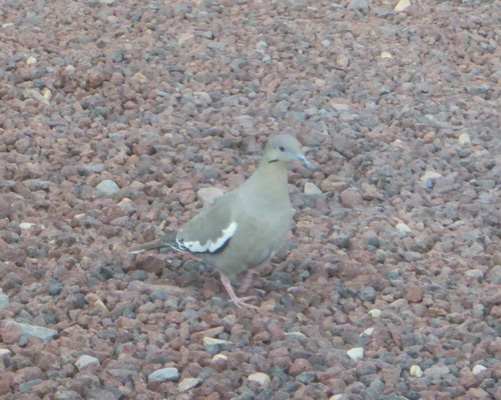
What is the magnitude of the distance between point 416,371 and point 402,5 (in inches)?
216

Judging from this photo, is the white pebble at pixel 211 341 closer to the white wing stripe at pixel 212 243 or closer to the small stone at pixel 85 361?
the small stone at pixel 85 361

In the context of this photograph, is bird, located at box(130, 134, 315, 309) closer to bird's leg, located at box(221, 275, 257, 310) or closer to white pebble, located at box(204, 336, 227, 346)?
bird's leg, located at box(221, 275, 257, 310)

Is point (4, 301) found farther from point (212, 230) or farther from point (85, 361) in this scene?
point (212, 230)

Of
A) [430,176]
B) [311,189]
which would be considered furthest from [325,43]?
[311,189]

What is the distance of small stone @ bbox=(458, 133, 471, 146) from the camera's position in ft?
21.5

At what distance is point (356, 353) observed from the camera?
425 centimetres

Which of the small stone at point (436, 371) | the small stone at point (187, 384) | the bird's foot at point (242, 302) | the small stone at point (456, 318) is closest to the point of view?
the small stone at point (187, 384)

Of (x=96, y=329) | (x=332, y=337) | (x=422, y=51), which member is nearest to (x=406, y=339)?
(x=332, y=337)

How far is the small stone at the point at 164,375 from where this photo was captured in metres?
3.98

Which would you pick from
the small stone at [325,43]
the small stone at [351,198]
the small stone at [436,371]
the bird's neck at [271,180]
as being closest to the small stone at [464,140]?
the small stone at [351,198]

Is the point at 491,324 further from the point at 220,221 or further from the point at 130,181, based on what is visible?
the point at 130,181

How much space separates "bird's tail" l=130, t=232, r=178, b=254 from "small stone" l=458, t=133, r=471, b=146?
2.52 m

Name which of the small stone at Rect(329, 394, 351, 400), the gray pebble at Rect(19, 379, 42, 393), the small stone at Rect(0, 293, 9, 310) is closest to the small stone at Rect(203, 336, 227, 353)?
the small stone at Rect(329, 394, 351, 400)

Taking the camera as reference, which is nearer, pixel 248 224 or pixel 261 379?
pixel 261 379
